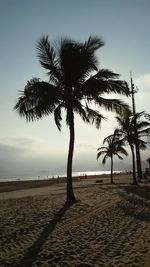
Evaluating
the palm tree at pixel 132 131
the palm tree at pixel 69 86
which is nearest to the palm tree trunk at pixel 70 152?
the palm tree at pixel 69 86

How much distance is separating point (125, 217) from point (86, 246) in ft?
13.4

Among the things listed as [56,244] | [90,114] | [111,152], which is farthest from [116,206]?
[111,152]

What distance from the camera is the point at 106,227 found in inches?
372

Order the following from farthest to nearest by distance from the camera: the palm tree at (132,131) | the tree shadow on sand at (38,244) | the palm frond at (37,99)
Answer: the palm tree at (132,131)
the palm frond at (37,99)
the tree shadow on sand at (38,244)

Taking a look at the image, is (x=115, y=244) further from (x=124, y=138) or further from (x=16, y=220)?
(x=124, y=138)

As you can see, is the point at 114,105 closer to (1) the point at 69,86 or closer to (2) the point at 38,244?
(1) the point at 69,86

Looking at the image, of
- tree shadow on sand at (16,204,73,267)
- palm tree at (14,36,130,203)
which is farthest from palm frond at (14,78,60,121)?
tree shadow on sand at (16,204,73,267)

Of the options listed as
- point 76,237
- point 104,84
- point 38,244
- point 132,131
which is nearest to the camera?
point 38,244

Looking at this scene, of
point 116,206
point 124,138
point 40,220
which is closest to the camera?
point 40,220

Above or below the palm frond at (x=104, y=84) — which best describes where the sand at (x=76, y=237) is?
below

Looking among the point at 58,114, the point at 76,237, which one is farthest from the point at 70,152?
the point at 76,237

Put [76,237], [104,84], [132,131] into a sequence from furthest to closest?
1. [132,131]
2. [104,84]
3. [76,237]

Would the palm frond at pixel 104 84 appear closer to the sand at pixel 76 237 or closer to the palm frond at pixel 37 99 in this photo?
the palm frond at pixel 37 99

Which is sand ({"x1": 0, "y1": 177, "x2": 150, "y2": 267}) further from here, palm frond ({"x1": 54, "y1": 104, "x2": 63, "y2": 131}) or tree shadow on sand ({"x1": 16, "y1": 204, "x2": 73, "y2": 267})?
palm frond ({"x1": 54, "y1": 104, "x2": 63, "y2": 131})
